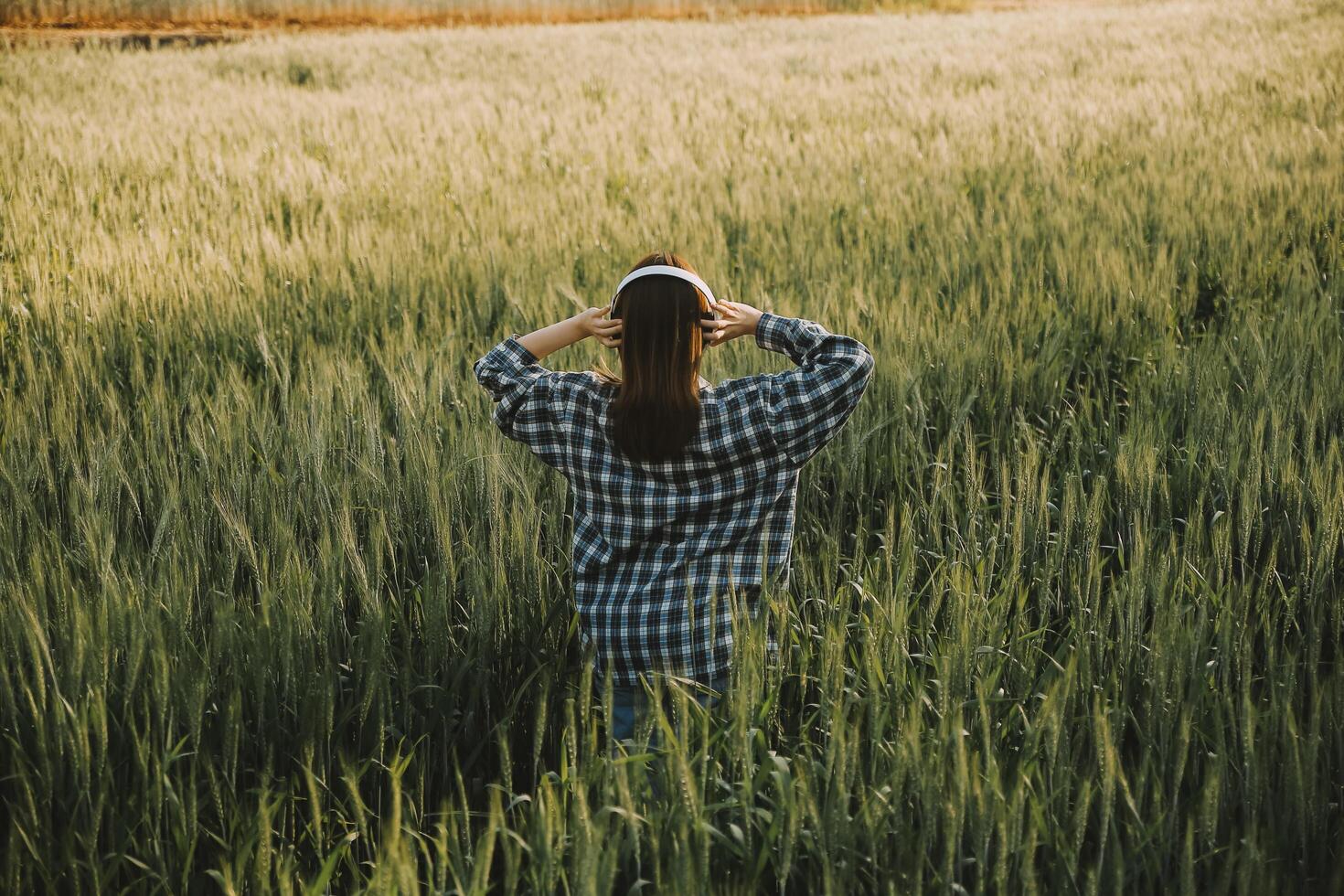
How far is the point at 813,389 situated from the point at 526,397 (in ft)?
1.48

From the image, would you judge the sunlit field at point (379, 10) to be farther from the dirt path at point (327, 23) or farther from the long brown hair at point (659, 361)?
the long brown hair at point (659, 361)

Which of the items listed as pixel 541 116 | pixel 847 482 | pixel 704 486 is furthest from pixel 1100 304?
pixel 541 116

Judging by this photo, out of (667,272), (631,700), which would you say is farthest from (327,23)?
(631,700)

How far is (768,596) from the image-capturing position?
138 cm

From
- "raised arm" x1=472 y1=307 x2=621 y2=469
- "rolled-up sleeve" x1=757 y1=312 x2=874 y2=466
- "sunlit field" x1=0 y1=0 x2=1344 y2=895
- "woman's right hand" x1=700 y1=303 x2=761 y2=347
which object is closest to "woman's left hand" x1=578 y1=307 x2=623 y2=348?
"raised arm" x1=472 y1=307 x2=621 y2=469

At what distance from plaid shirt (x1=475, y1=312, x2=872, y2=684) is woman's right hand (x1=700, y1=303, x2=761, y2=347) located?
3.0 inches

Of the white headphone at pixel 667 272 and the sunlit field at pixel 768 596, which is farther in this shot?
the white headphone at pixel 667 272

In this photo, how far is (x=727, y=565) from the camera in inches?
60.7

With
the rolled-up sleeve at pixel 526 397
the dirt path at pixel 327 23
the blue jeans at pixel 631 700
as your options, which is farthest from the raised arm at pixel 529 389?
the dirt path at pixel 327 23

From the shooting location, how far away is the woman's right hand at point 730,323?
1526 millimetres

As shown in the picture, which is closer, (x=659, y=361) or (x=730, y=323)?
(x=659, y=361)

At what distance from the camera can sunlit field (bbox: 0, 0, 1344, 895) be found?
111cm

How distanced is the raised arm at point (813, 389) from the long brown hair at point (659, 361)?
0.08 m

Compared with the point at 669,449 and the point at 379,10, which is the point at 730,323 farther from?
the point at 379,10
